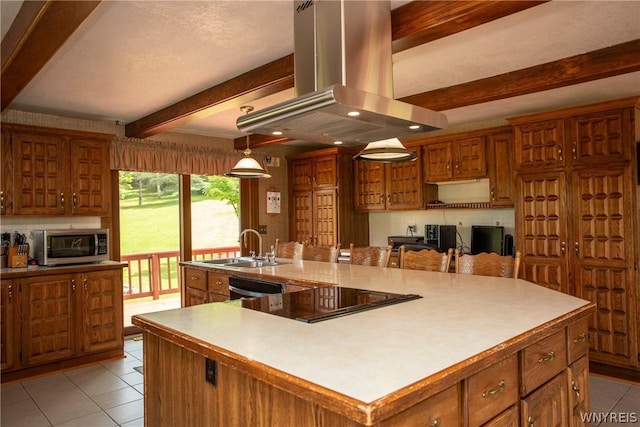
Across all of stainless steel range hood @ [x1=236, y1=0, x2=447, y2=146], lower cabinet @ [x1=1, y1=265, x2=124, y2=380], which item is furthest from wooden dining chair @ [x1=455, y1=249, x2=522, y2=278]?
lower cabinet @ [x1=1, y1=265, x2=124, y2=380]

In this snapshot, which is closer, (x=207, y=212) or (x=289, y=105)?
(x=289, y=105)

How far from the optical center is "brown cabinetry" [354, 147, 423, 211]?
206 inches

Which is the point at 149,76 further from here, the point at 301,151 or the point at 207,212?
the point at 301,151

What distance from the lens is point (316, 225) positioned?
605 centimetres

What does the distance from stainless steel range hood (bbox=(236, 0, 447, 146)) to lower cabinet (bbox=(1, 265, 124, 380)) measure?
9.33ft

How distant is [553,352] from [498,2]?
1490 millimetres

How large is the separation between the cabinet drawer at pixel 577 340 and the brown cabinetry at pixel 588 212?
2.17 metres

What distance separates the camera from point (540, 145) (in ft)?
13.2

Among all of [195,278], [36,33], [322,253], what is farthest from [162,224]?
[36,33]

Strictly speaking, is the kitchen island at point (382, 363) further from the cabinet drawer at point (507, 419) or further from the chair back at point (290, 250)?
the chair back at point (290, 250)

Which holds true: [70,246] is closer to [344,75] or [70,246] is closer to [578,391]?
[344,75]

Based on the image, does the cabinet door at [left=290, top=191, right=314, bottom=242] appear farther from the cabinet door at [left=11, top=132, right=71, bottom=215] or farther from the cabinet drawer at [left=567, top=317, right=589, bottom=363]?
the cabinet drawer at [left=567, top=317, right=589, bottom=363]

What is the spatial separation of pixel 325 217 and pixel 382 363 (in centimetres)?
480

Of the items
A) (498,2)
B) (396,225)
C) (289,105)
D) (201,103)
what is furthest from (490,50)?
(396,225)
